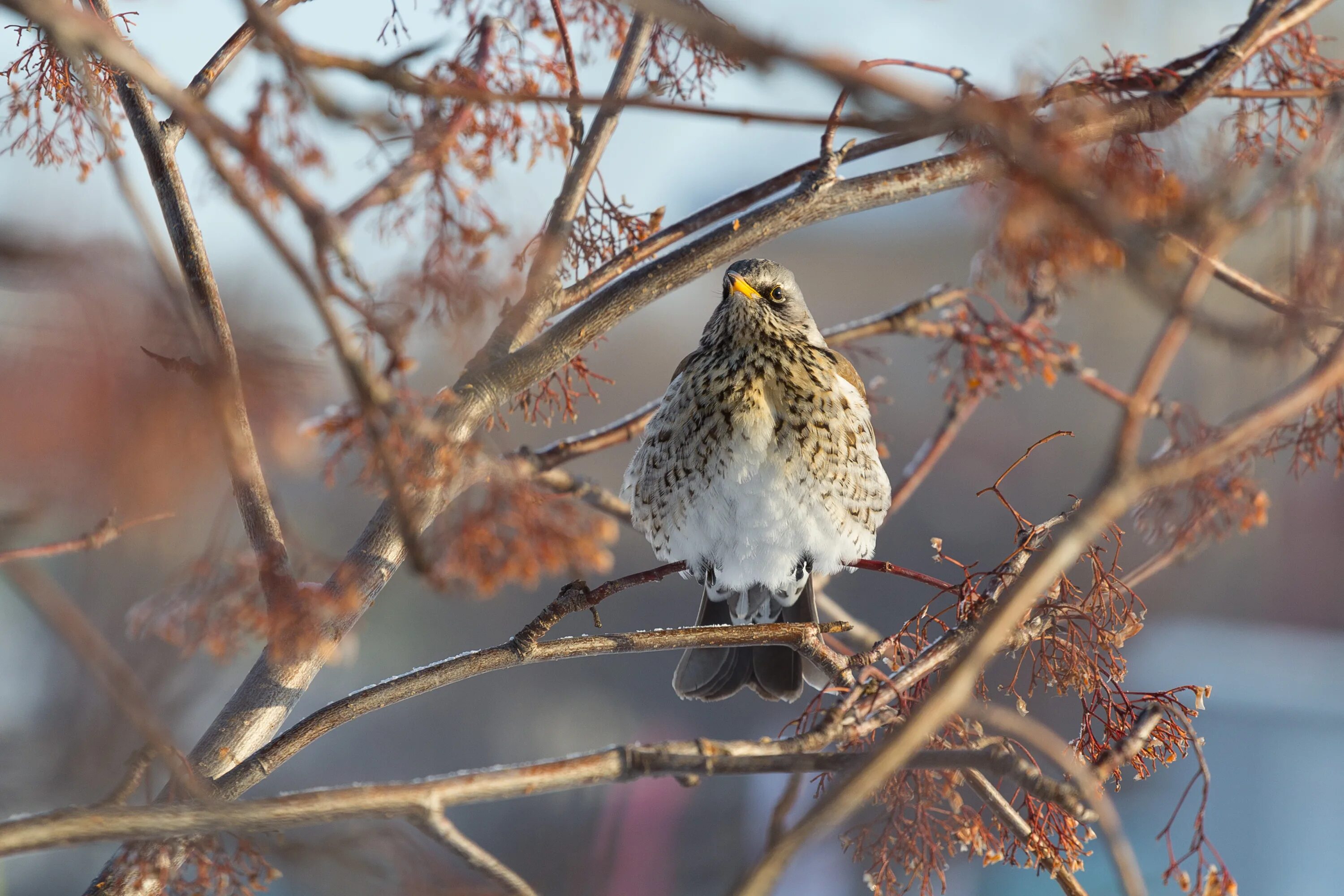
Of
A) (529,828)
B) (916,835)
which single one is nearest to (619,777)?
(916,835)

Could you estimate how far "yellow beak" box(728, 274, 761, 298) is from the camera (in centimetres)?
194

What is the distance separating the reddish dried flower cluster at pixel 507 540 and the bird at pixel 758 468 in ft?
2.73

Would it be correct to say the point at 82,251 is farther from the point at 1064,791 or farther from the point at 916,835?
the point at 916,835

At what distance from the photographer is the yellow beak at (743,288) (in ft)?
6.37

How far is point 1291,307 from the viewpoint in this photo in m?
0.71

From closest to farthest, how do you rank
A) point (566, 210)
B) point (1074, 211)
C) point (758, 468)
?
1. point (1074, 211)
2. point (566, 210)
3. point (758, 468)

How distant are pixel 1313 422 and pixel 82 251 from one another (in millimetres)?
1586

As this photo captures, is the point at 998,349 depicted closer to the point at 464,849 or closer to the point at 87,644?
Answer: the point at 464,849

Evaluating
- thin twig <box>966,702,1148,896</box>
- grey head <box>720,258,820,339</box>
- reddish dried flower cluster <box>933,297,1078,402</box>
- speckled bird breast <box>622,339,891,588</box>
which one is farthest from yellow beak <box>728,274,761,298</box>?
thin twig <box>966,702,1148,896</box>

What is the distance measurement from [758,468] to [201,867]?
43.2 inches

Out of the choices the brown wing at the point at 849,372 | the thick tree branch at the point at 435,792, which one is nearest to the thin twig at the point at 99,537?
the thick tree branch at the point at 435,792

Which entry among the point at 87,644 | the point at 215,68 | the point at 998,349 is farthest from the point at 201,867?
the point at 998,349

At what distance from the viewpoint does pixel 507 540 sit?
0.90 meters

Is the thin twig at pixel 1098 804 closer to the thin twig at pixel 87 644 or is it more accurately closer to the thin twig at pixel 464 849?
the thin twig at pixel 464 849
